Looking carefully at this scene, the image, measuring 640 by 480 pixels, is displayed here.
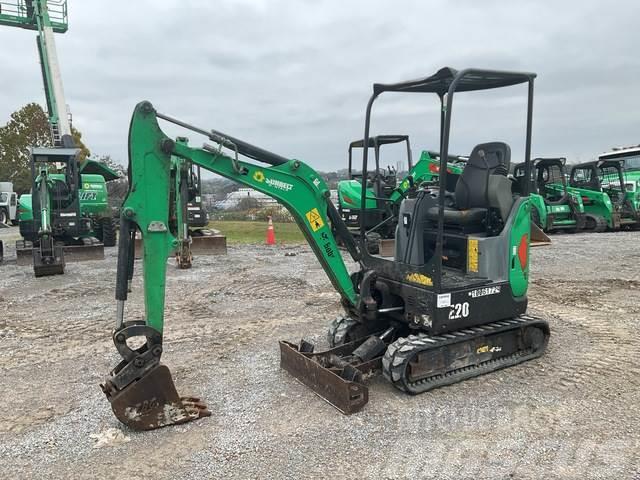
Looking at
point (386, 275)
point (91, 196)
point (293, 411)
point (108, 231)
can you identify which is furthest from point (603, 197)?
point (293, 411)

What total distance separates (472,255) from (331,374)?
5.76 feet

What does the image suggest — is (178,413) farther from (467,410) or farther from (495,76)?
(495,76)

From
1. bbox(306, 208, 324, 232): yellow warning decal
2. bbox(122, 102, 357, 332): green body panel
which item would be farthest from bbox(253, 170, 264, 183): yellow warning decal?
bbox(306, 208, 324, 232): yellow warning decal

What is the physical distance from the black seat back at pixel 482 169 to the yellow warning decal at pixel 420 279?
0.94 m

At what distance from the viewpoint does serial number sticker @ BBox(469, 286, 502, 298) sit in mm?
4746

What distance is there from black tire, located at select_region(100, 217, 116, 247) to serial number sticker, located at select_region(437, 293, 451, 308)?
1281cm

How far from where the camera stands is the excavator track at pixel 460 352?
4.39 metres

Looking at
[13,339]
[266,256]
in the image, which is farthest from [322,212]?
[266,256]

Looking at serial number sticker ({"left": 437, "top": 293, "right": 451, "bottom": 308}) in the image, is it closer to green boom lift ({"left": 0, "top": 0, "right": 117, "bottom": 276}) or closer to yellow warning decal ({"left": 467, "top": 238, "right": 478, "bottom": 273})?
yellow warning decal ({"left": 467, "top": 238, "right": 478, "bottom": 273})

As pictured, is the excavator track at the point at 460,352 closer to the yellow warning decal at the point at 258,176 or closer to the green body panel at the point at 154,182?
the yellow warning decal at the point at 258,176

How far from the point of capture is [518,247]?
16.6 feet

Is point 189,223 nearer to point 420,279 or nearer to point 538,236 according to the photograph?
point 538,236

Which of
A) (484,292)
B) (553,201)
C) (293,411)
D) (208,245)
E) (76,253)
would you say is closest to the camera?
(293,411)

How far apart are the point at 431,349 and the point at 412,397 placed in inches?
16.7
